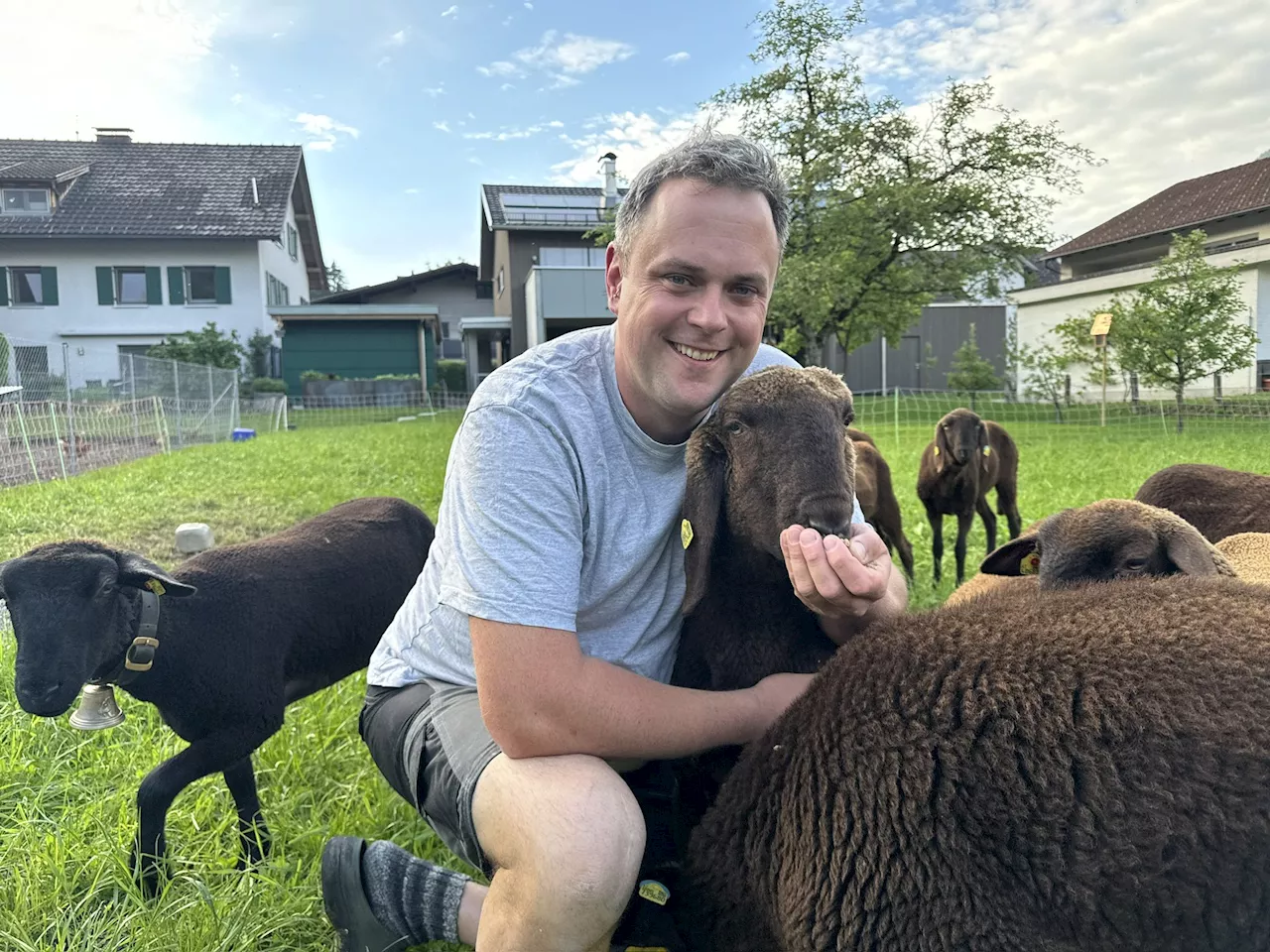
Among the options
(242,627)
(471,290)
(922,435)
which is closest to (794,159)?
(922,435)

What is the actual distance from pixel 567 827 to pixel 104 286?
36270 millimetres

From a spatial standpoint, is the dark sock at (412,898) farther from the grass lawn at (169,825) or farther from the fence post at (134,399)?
the fence post at (134,399)

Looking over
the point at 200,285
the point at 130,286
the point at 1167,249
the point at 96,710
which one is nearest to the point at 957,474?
the point at 96,710

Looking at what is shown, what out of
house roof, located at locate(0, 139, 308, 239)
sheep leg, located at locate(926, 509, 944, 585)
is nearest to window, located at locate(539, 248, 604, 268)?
house roof, located at locate(0, 139, 308, 239)

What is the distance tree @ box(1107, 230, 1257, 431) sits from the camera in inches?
825

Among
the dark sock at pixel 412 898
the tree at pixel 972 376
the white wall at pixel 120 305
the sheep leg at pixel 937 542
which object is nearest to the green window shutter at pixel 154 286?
the white wall at pixel 120 305

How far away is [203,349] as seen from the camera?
29688 mm

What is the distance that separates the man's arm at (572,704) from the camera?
197 centimetres

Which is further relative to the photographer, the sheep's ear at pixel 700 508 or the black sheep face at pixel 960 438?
the black sheep face at pixel 960 438

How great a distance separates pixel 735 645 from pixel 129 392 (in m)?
17.2

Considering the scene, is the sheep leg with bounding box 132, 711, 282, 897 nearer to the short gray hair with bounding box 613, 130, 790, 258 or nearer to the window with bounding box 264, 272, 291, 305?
the short gray hair with bounding box 613, 130, 790, 258

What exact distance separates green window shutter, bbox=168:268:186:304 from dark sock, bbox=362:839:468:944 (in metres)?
34.6

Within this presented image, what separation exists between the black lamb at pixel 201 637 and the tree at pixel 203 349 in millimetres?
28295

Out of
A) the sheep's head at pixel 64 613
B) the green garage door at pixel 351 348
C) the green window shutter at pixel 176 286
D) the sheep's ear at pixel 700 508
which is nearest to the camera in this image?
the sheep's ear at pixel 700 508
